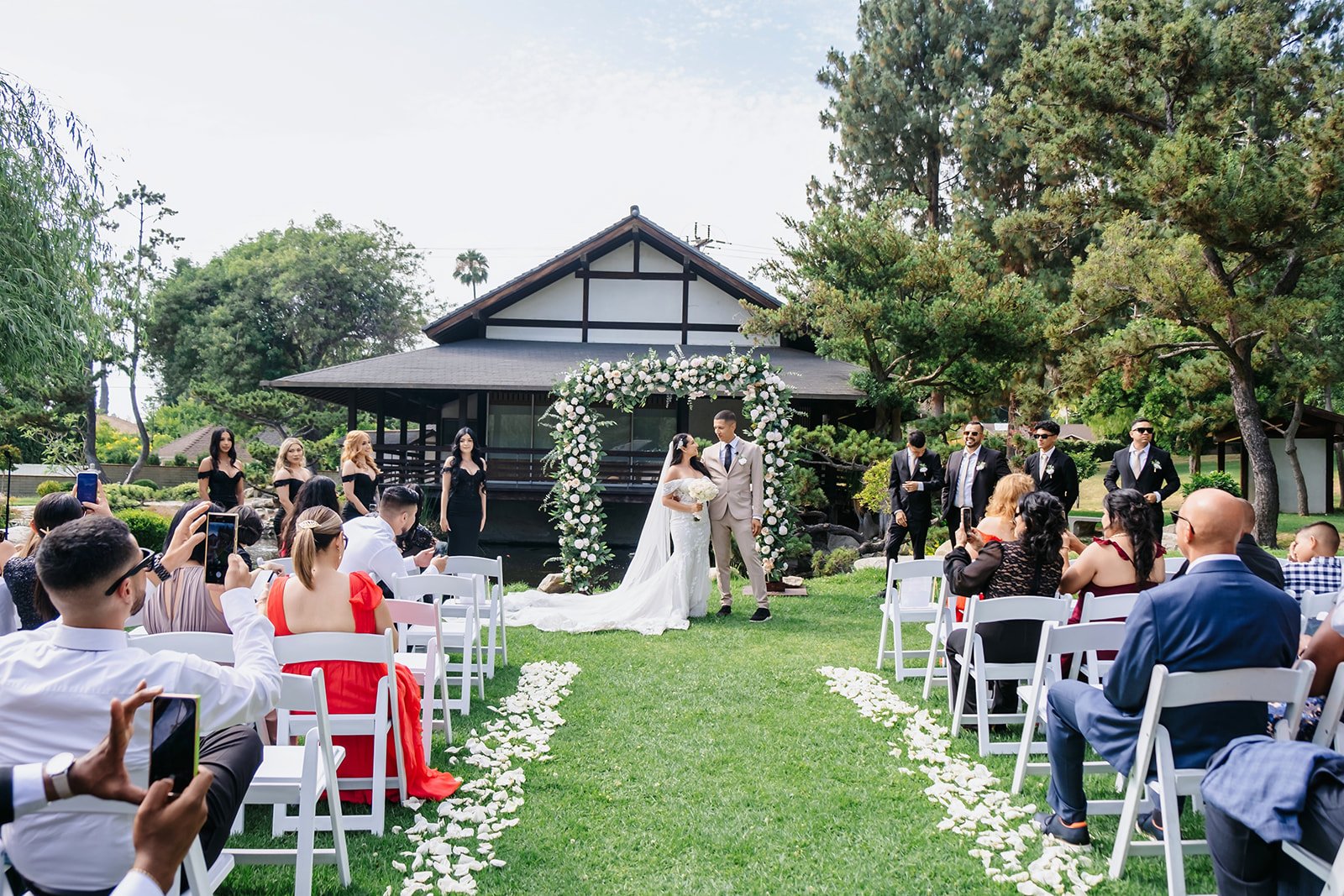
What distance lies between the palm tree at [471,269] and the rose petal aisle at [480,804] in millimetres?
63187

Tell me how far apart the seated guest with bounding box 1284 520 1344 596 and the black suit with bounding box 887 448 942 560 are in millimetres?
4218

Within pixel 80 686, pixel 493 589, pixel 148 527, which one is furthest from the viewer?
pixel 148 527

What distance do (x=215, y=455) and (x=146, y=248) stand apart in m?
40.2

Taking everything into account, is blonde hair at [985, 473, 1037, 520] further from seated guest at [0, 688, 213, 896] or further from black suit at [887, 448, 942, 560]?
seated guest at [0, 688, 213, 896]

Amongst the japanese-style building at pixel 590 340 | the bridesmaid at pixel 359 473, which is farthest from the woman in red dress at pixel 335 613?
the japanese-style building at pixel 590 340

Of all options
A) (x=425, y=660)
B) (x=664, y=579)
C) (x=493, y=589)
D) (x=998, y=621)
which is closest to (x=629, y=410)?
(x=664, y=579)

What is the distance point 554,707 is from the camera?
5805 mm

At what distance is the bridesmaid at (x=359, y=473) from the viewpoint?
789cm

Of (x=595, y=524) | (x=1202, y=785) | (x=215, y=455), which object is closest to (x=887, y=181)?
(x=595, y=524)

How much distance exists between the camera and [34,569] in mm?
3893

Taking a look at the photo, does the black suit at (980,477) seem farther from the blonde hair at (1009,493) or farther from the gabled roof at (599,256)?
the gabled roof at (599,256)

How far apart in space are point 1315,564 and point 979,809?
2.80 m

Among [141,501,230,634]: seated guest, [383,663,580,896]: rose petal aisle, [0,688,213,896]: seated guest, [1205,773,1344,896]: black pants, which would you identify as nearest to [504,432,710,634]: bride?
[383,663,580,896]: rose petal aisle

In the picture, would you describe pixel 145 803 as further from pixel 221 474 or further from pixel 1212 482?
pixel 1212 482
